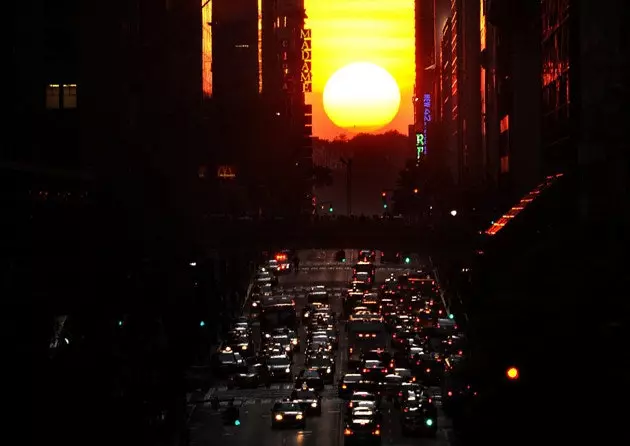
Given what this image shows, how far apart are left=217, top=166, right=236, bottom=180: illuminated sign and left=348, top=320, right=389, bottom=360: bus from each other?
93.0 m

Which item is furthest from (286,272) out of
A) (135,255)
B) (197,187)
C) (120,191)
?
(135,255)

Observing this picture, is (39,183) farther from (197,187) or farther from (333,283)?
(333,283)

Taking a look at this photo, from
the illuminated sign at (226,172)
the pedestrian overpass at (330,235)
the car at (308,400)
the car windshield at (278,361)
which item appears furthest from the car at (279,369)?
the illuminated sign at (226,172)

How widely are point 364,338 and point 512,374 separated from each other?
57444 millimetres

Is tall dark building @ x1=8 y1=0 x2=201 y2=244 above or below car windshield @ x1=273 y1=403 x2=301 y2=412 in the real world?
above

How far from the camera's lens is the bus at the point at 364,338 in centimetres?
9162

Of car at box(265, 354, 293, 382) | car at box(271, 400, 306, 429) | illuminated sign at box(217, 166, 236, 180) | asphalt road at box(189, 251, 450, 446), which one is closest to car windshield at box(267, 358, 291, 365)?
car at box(265, 354, 293, 382)

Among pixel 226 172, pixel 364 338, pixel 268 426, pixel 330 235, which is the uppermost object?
pixel 226 172

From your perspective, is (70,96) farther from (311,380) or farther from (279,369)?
(311,380)

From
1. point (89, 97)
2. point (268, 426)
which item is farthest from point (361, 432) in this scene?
point (89, 97)

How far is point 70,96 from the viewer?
11544 centimetres

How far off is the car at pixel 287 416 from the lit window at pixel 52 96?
53554 millimetres

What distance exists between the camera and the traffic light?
116 feet

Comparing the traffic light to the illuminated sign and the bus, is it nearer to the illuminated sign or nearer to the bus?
the bus
